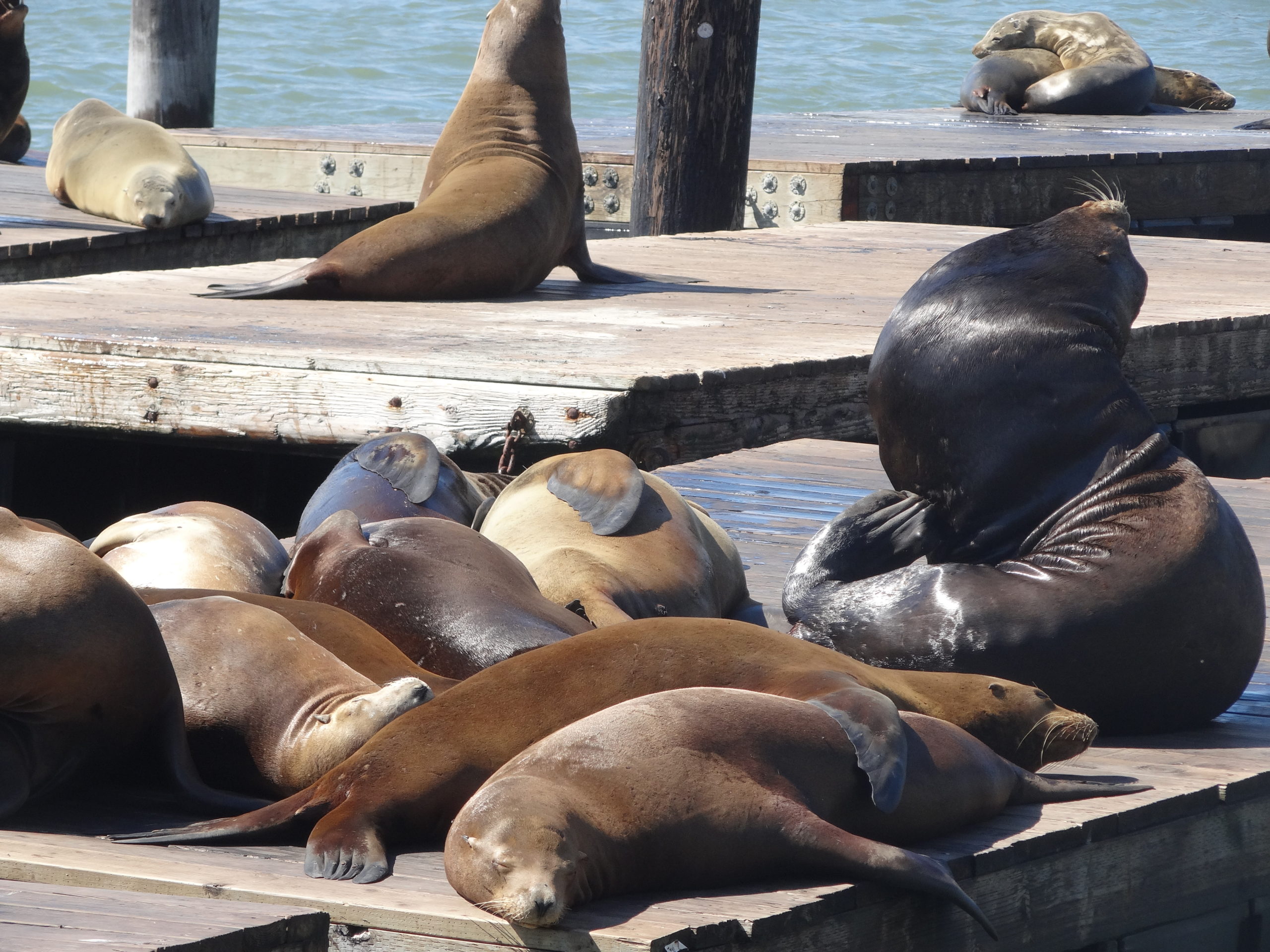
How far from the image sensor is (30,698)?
7.81 feet

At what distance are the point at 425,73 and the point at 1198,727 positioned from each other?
1119 inches

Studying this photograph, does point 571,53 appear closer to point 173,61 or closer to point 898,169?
point 173,61

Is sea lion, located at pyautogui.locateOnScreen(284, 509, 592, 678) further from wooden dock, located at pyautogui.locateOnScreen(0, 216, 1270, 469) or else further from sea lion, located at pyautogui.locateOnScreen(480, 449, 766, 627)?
wooden dock, located at pyautogui.locateOnScreen(0, 216, 1270, 469)

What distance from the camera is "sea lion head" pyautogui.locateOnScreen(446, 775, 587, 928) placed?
6.11 ft

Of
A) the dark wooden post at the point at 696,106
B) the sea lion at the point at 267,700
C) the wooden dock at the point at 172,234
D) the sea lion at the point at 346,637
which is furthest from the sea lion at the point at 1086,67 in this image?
the sea lion at the point at 267,700

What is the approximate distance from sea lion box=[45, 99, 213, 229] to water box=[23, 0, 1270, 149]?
13849 millimetres

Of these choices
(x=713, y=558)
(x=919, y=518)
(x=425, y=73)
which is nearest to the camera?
(x=919, y=518)

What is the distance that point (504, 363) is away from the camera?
4.61 meters

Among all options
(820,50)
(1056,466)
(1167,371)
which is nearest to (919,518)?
(1056,466)

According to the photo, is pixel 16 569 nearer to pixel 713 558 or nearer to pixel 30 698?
pixel 30 698

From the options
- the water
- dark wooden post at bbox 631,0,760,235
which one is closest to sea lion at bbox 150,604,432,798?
dark wooden post at bbox 631,0,760,235

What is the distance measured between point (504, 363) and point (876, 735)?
8.47 feet

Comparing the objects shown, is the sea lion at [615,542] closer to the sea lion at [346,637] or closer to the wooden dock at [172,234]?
the sea lion at [346,637]

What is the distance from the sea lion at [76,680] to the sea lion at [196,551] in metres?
0.73
